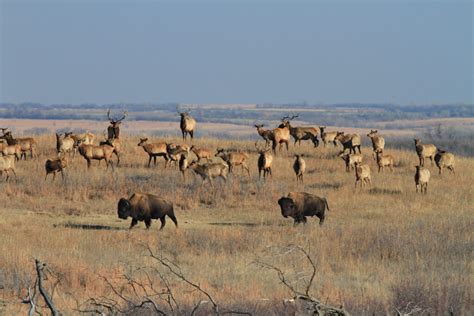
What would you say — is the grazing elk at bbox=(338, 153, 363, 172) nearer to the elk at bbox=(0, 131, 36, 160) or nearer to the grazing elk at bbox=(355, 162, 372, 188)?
the grazing elk at bbox=(355, 162, 372, 188)

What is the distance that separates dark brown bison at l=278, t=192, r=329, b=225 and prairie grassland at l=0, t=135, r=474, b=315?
564 mm

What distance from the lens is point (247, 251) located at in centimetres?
1655

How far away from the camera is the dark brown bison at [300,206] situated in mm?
20234

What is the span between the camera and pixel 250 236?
17.7 meters

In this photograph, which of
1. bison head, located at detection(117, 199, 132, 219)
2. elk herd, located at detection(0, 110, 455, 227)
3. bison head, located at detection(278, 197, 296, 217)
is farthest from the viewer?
elk herd, located at detection(0, 110, 455, 227)

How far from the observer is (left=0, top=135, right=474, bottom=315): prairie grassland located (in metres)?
12.1

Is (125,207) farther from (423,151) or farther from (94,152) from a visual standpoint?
(423,151)

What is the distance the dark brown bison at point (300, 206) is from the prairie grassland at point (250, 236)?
56 cm

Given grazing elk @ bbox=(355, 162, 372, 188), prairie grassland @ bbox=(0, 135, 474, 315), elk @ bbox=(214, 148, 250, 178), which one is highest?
elk @ bbox=(214, 148, 250, 178)

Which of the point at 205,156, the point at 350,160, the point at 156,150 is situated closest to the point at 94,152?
the point at 156,150

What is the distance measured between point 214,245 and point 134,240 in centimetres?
180

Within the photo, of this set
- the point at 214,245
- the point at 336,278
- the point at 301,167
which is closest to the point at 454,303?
the point at 336,278

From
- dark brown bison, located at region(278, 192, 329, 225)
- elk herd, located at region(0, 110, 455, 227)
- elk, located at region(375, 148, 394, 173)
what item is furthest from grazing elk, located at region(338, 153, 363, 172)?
dark brown bison, located at region(278, 192, 329, 225)

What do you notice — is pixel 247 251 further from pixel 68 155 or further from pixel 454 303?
pixel 68 155
